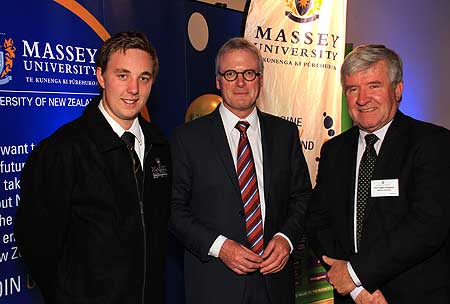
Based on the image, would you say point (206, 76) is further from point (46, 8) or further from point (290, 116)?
point (46, 8)

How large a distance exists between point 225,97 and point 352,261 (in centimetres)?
101

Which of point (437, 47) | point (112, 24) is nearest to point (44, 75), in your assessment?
point (112, 24)

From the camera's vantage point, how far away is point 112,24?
9.49ft

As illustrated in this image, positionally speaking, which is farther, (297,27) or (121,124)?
(297,27)

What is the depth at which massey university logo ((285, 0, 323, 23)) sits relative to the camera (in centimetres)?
356

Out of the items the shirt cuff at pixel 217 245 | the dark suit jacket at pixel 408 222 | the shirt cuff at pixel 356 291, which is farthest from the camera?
the shirt cuff at pixel 217 245

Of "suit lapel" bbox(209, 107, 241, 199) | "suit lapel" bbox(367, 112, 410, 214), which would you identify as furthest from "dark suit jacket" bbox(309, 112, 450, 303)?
"suit lapel" bbox(209, 107, 241, 199)

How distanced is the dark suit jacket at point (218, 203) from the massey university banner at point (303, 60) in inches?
43.4

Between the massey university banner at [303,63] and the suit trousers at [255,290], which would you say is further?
the massey university banner at [303,63]

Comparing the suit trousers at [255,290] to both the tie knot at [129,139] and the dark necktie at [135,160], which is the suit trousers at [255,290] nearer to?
the dark necktie at [135,160]

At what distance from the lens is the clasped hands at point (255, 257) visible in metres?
2.23

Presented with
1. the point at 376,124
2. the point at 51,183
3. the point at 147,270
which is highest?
the point at 376,124

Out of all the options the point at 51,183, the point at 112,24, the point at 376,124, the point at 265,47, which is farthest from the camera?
the point at 265,47

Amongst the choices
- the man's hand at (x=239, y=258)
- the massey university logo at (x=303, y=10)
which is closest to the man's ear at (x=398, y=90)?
the man's hand at (x=239, y=258)
